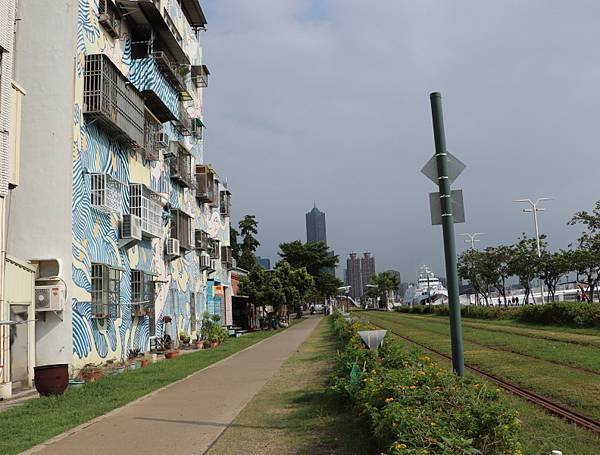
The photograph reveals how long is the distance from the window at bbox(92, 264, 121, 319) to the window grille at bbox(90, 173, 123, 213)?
5.72 ft

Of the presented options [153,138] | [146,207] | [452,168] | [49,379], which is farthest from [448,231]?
[153,138]

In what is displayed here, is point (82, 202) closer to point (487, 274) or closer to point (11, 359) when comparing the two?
point (11, 359)

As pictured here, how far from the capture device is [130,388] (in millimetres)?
13336

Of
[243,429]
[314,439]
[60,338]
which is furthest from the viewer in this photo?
[60,338]

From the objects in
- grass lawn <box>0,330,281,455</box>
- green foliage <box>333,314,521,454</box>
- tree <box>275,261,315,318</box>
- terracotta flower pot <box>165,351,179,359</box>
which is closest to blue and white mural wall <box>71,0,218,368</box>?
terracotta flower pot <box>165,351,179,359</box>

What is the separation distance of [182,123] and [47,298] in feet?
47.2

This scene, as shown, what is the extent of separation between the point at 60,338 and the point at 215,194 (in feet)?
73.7

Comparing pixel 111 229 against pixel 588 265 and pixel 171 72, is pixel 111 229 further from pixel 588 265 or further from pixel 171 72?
pixel 588 265

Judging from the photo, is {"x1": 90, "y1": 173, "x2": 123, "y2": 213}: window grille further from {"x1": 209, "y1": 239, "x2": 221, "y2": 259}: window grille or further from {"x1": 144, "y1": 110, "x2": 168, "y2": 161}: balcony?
{"x1": 209, "y1": 239, "x2": 221, "y2": 259}: window grille

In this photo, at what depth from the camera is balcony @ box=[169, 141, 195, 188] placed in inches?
1040

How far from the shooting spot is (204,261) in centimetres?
3170

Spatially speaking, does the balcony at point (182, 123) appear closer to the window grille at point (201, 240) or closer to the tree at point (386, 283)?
the window grille at point (201, 240)

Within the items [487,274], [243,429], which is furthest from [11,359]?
[487,274]

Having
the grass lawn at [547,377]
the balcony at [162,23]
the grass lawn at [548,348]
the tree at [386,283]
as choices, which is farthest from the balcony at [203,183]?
the tree at [386,283]
